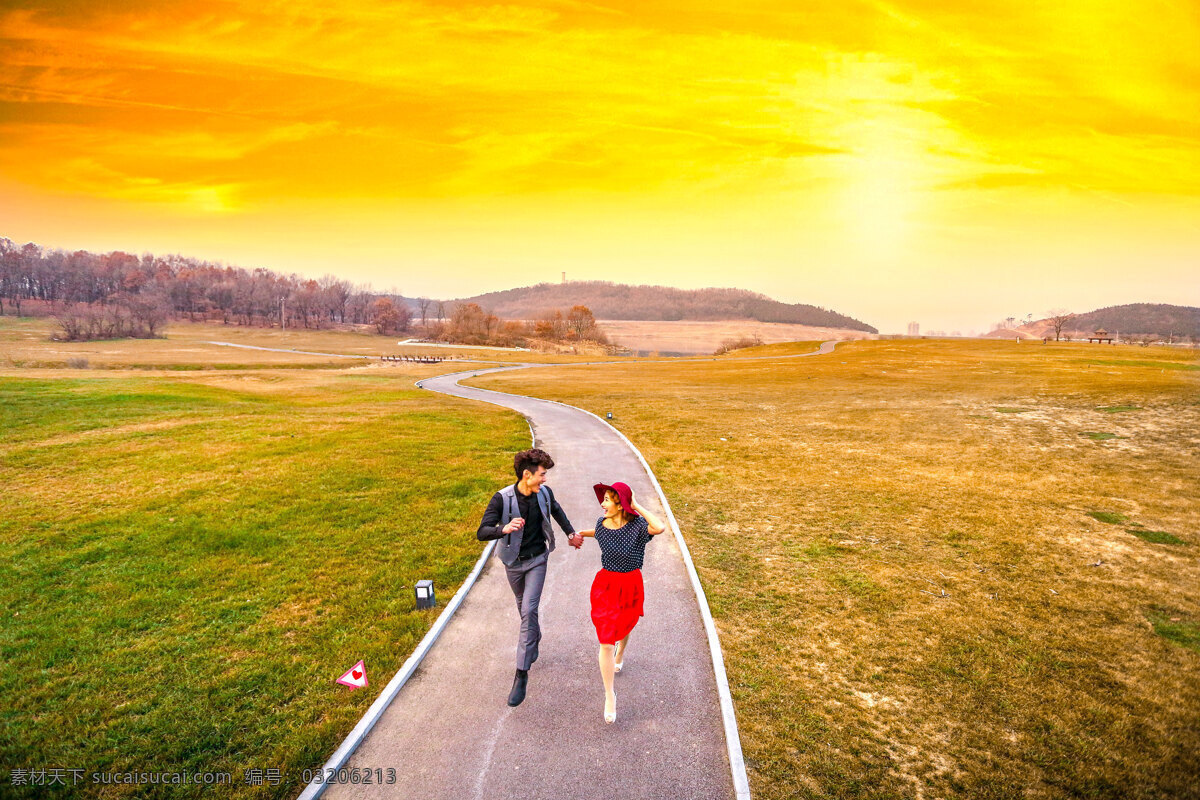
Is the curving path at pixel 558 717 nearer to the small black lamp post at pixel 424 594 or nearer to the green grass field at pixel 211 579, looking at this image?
the small black lamp post at pixel 424 594

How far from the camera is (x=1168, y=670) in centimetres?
718

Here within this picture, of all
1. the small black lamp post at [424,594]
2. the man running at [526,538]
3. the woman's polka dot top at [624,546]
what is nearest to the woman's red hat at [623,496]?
the woman's polka dot top at [624,546]

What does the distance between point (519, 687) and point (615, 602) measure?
5.55 ft

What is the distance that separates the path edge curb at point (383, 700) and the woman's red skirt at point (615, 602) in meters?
2.77

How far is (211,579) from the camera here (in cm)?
945

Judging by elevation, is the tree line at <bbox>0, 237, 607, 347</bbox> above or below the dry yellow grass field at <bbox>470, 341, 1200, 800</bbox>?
above

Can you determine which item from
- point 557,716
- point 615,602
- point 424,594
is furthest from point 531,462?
point 424,594

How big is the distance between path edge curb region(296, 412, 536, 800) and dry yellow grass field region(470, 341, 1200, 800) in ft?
14.0

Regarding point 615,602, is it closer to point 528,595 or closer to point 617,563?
point 617,563

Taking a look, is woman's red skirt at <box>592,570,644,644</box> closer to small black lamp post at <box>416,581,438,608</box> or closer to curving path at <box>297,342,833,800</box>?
curving path at <box>297,342,833,800</box>

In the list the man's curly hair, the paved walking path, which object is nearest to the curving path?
the paved walking path

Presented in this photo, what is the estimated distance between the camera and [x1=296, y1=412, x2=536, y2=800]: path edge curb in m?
5.11

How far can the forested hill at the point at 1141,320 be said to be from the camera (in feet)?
458

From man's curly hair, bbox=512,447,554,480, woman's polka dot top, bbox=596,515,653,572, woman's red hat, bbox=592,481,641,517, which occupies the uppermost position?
man's curly hair, bbox=512,447,554,480
